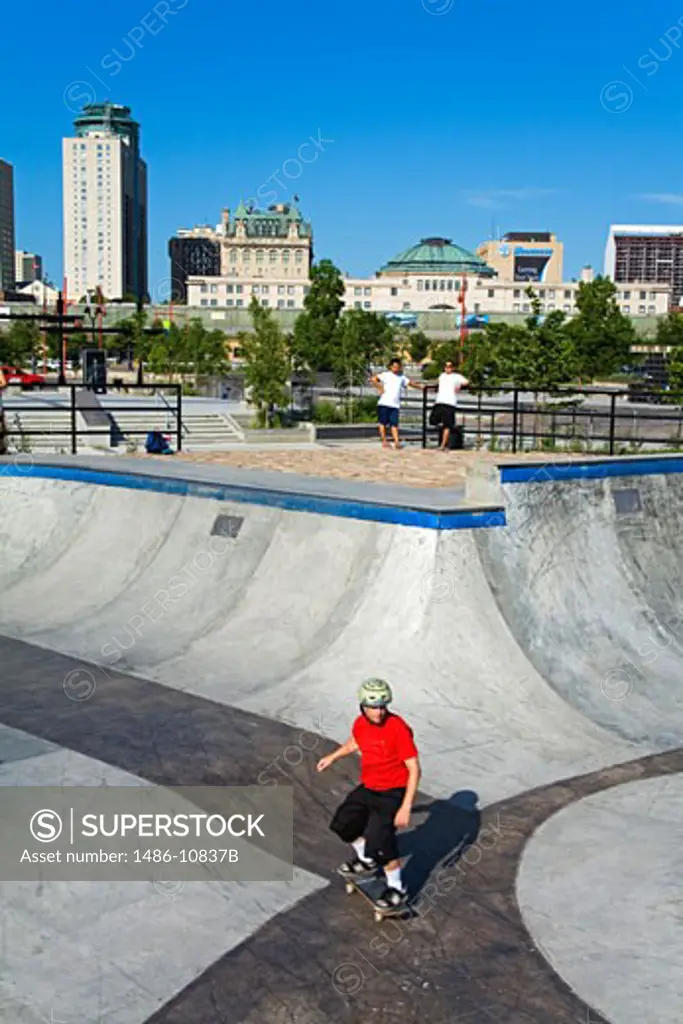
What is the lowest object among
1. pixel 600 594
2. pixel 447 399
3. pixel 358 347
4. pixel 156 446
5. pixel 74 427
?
pixel 600 594

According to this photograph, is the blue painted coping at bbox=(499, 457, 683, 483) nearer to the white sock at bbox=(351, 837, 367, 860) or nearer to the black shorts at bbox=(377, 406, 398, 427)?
the white sock at bbox=(351, 837, 367, 860)

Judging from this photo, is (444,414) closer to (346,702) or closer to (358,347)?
(346,702)

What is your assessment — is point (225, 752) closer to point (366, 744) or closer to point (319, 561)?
point (366, 744)

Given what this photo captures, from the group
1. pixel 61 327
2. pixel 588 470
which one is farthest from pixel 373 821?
pixel 61 327

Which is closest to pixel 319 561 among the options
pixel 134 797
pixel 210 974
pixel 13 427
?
pixel 134 797

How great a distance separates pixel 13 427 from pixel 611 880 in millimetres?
18814

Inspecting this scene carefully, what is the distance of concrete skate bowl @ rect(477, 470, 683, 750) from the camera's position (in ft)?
31.4

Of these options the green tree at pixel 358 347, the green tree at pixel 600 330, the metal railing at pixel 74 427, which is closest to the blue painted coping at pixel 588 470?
the metal railing at pixel 74 427

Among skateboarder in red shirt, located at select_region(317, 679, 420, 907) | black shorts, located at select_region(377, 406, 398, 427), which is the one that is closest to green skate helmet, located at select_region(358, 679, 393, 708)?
skateboarder in red shirt, located at select_region(317, 679, 420, 907)

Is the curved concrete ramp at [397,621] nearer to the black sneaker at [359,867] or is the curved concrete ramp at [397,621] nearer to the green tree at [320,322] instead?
the black sneaker at [359,867]

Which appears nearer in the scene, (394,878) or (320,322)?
(394,878)

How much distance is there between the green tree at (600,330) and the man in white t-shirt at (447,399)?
57244 millimetres

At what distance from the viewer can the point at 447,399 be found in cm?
1741

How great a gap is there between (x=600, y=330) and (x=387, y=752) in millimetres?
72782
